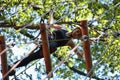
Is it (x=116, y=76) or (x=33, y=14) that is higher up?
(x=33, y=14)

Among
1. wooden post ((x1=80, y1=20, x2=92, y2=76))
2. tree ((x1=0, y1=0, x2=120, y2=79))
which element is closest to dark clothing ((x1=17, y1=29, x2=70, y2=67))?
wooden post ((x1=80, y1=20, x2=92, y2=76))

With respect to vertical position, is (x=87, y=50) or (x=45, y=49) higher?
(x=45, y=49)

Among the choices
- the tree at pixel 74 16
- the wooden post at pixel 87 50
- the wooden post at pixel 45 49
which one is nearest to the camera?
the wooden post at pixel 45 49

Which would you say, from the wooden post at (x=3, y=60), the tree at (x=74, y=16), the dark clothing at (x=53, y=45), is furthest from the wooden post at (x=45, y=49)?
the tree at (x=74, y=16)

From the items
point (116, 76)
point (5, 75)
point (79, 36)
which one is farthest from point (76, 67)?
point (5, 75)

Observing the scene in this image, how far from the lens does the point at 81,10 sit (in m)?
10.2

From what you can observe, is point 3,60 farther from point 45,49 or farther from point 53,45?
point 53,45

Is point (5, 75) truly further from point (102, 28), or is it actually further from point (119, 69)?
point (119, 69)

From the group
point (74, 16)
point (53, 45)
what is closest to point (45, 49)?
point (53, 45)

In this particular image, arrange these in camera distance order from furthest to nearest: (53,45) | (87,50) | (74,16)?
(74,16)
(53,45)
(87,50)

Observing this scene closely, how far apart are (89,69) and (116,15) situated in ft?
18.7

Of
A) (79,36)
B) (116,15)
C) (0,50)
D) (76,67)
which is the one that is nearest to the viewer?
(0,50)

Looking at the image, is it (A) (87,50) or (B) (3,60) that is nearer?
(B) (3,60)

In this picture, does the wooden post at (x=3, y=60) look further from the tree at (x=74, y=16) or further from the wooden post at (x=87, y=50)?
the tree at (x=74, y=16)
